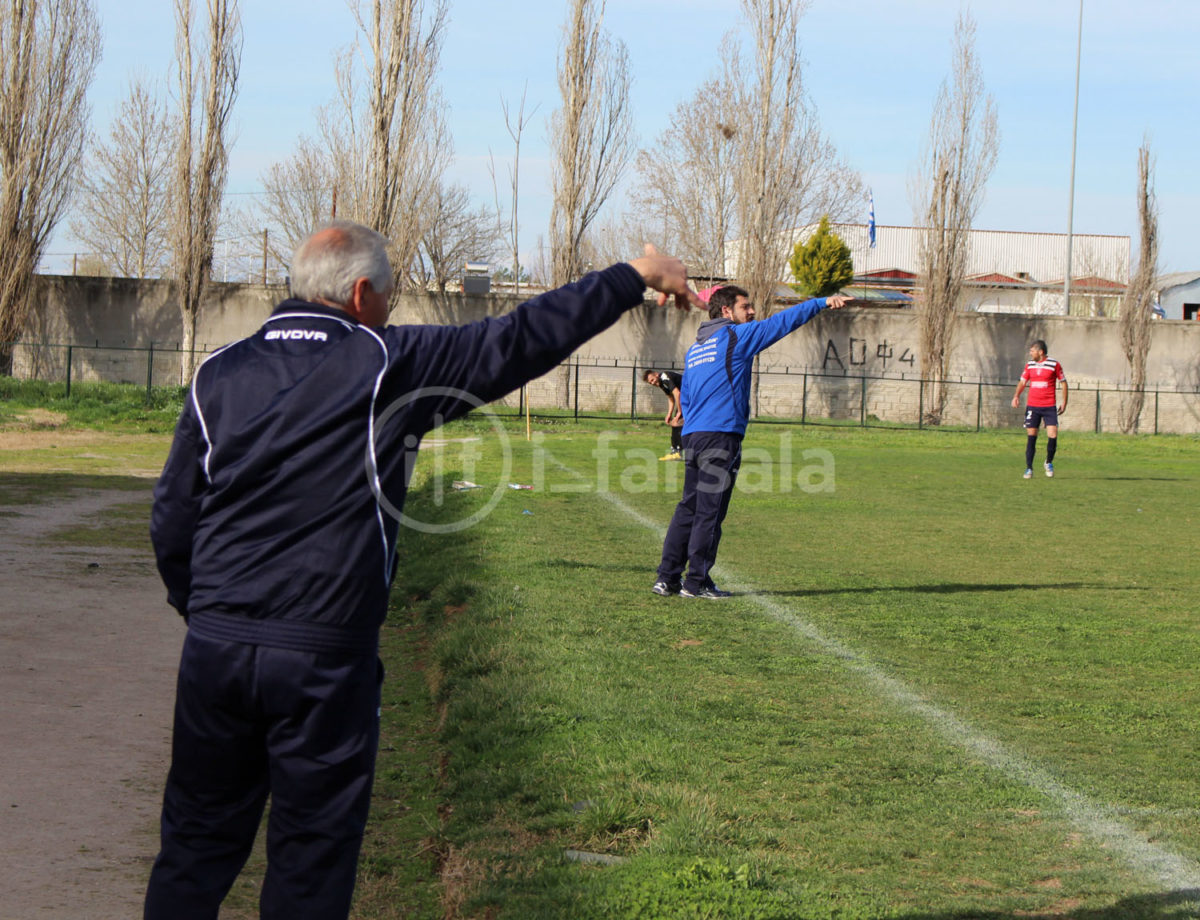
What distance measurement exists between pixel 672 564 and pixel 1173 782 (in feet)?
14.4

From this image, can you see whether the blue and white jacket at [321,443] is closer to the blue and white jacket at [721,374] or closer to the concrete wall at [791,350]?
the blue and white jacket at [721,374]

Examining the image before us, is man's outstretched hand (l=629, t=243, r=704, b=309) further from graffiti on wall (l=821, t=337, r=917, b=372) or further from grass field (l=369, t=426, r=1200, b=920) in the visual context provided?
graffiti on wall (l=821, t=337, r=917, b=372)

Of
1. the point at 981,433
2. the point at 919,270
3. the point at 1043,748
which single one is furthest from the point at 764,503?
the point at 919,270

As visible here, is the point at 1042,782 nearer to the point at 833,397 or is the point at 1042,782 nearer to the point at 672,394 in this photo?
the point at 672,394

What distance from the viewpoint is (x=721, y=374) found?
8.54 metres

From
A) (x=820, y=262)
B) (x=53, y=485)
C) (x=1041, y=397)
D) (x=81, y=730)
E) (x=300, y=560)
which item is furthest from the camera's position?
(x=820, y=262)

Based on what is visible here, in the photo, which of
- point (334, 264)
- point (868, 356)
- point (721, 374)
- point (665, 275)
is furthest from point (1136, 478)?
point (334, 264)

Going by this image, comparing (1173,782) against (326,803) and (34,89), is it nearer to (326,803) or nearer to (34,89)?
(326,803)

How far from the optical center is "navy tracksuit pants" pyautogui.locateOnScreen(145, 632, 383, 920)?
2.79 metres

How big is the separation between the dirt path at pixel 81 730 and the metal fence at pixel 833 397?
2769 centimetres

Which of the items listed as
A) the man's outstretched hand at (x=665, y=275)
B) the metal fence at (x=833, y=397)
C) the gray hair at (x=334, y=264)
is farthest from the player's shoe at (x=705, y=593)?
the metal fence at (x=833, y=397)

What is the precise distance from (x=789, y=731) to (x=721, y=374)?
11.5 feet

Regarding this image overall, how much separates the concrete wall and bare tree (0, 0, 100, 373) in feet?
8.56

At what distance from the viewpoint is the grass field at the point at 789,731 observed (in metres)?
3.88
